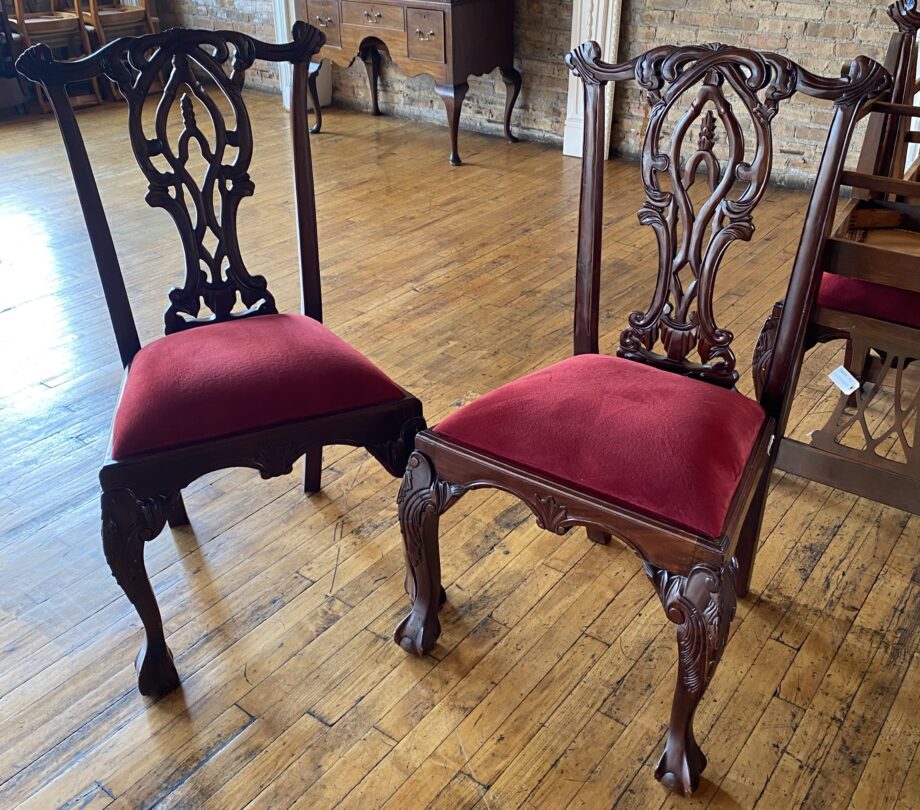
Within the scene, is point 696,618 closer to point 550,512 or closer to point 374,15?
point 550,512

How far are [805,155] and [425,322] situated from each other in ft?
6.84

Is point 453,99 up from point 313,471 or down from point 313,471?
up

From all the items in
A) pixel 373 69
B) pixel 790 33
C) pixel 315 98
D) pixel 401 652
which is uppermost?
pixel 790 33

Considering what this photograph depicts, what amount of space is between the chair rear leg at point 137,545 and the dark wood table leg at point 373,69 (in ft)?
13.3

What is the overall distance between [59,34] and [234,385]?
4907 mm

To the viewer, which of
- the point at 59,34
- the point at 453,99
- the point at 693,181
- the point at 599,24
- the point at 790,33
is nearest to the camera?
the point at 693,181

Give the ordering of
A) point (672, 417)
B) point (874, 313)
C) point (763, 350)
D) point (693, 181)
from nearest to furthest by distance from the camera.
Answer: point (672, 417) < point (693, 181) < point (874, 313) < point (763, 350)

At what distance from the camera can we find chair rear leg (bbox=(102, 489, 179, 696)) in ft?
4.59

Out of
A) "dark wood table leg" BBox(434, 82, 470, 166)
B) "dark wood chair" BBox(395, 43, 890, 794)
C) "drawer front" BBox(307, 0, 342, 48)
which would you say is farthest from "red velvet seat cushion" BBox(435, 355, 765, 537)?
"drawer front" BBox(307, 0, 342, 48)

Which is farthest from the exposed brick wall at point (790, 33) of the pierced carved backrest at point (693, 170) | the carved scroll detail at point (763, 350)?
the pierced carved backrest at point (693, 170)

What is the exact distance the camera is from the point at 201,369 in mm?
1510

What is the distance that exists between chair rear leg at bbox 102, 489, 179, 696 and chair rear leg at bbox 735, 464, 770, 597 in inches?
38.9

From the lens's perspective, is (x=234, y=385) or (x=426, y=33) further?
(x=426, y=33)

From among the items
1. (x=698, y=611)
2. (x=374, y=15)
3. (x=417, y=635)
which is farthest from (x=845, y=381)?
(x=374, y=15)
